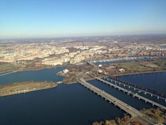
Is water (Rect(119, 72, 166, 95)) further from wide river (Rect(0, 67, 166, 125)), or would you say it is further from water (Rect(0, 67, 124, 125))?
water (Rect(0, 67, 124, 125))

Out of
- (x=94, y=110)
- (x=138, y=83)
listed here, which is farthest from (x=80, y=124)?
(x=138, y=83)

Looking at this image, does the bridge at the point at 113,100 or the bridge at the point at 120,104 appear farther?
the bridge at the point at 113,100

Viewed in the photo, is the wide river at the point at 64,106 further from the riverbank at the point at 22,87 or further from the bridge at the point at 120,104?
the riverbank at the point at 22,87

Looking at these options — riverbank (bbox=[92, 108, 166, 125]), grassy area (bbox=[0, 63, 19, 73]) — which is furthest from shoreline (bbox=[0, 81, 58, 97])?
riverbank (bbox=[92, 108, 166, 125])

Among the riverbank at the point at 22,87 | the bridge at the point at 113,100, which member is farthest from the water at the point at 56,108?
the riverbank at the point at 22,87

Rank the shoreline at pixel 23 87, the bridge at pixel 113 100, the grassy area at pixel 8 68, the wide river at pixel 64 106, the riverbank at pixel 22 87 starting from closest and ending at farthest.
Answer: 1. the bridge at pixel 113 100
2. the wide river at pixel 64 106
3. the shoreline at pixel 23 87
4. the riverbank at pixel 22 87
5. the grassy area at pixel 8 68

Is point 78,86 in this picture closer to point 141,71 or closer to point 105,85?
point 105,85

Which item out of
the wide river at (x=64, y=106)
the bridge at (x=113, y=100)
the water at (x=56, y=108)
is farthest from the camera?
the wide river at (x=64, y=106)
